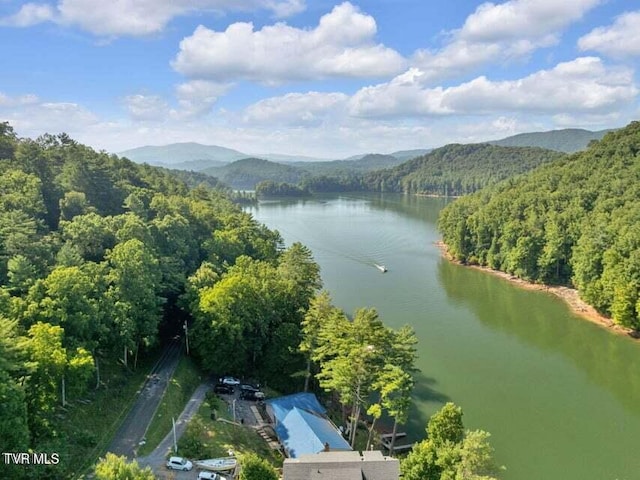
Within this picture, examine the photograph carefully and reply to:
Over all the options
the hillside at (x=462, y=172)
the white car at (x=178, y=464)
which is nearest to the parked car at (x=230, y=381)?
the white car at (x=178, y=464)

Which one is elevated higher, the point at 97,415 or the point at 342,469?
the point at 342,469

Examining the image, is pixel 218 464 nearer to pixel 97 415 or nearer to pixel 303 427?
pixel 303 427

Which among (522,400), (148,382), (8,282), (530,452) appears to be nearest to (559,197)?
(522,400)

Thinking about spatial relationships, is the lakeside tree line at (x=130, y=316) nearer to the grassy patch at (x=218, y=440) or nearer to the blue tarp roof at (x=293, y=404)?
the blue tarp roof at (x=293, y=404)

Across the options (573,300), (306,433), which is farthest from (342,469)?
(573,300)

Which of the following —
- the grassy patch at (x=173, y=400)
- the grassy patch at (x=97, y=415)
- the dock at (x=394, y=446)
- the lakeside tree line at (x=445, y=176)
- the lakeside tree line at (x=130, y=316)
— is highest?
the lakeside tree line at (x=445, y=176)

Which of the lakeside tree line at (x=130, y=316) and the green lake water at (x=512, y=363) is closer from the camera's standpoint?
the lakeside tree line at (x=130, y=316)

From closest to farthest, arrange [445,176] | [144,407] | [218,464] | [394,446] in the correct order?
1. [218,464]
2. [144,407]
3. [394,446]
4. [445,176]
